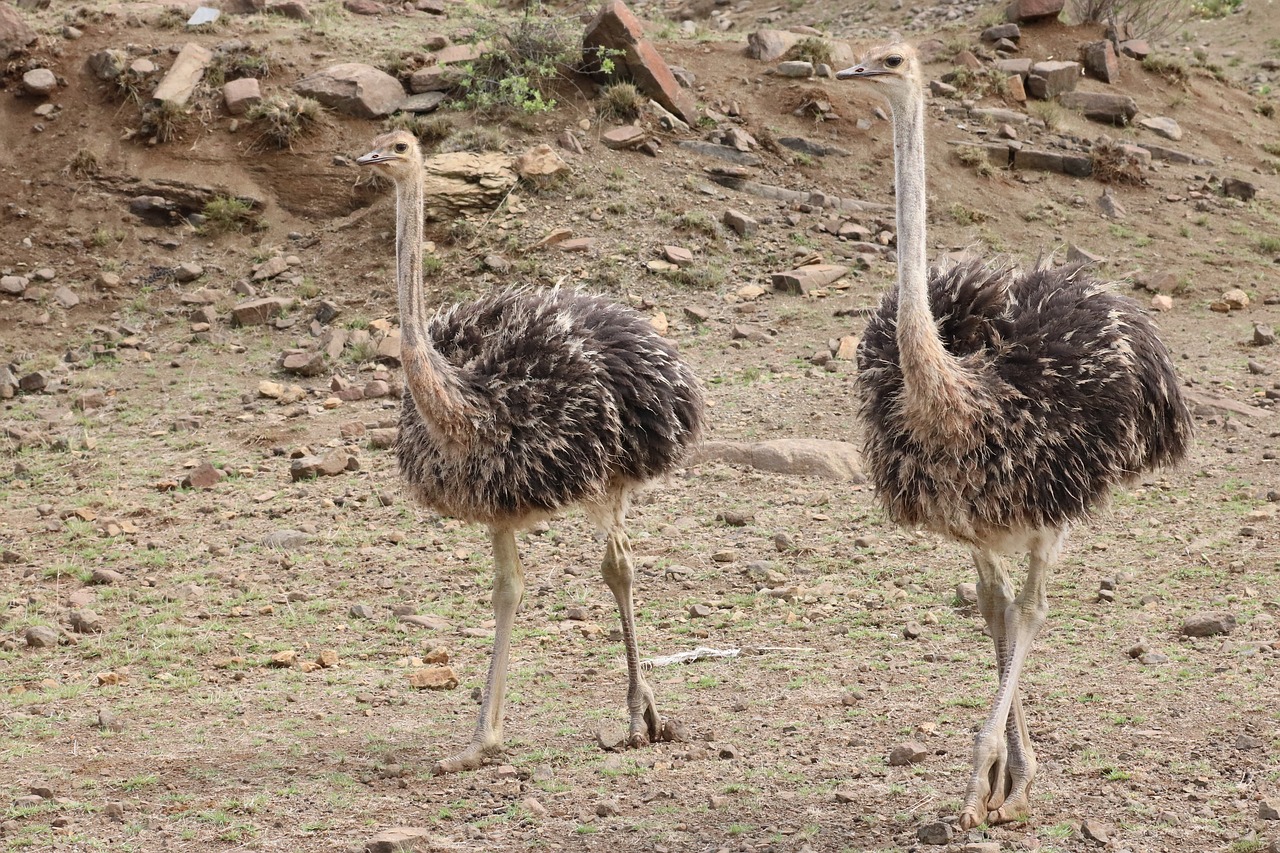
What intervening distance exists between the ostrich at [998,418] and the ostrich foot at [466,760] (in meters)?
1.91

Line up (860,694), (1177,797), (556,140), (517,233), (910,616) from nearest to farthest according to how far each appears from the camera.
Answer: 1. (1177,797)
2. (860,694)
3. (910,616)
4. (517,233)
5. (556,140)

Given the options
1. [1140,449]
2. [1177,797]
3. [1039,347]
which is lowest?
[1177,797]

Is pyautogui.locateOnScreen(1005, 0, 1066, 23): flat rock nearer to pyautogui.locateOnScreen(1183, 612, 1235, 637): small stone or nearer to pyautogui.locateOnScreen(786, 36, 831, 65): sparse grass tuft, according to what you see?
pyautogui.locateOnScreen(786, 36, 831, 65): sparse grass tuft

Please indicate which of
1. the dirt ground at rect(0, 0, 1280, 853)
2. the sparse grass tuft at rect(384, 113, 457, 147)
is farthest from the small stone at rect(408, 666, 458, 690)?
the sparse grass tuft at rect(384, 113, 457, 147)

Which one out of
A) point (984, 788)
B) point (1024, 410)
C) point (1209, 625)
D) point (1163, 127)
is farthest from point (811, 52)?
point (984, 788)

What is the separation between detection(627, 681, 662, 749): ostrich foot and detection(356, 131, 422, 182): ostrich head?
232 cm

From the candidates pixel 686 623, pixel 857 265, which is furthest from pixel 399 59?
pixel 686 623

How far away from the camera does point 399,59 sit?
15.1 metres

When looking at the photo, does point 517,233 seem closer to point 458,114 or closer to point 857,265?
point 458,114

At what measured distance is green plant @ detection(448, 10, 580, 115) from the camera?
565 inches

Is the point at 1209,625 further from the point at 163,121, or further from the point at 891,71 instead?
the point at 163,121

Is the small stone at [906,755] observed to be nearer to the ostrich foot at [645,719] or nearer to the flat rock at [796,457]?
the ostrich foot at [645,719]

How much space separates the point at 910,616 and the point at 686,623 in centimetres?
115

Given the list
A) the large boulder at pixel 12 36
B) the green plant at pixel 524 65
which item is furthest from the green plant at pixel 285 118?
the large boulder at pixel 12 36
